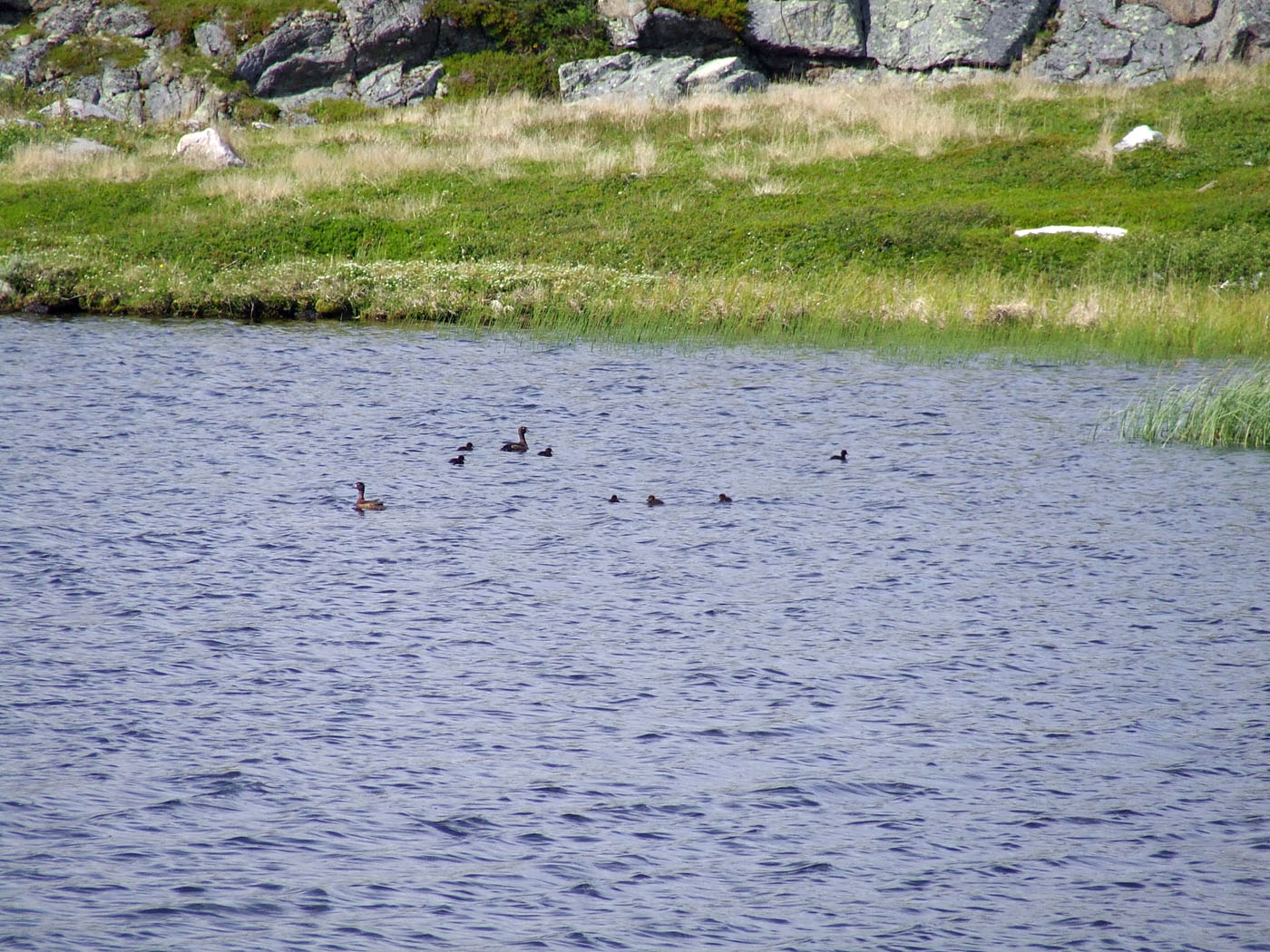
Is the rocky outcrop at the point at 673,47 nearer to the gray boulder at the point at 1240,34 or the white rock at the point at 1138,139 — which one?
the gray boulder at the point at 1240,34

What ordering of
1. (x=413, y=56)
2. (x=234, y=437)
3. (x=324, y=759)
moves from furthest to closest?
(x=413, y=56), (x=234, y=437), (x=324, y=759)

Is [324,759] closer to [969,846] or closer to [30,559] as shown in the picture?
[969,846]

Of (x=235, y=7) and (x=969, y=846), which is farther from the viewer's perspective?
(x=235, y=7)

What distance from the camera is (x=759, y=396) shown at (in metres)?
24.7

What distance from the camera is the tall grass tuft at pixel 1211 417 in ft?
69.2

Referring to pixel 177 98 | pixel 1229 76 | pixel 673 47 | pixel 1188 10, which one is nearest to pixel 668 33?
pixel 673 47

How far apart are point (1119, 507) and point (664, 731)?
923 centimetres

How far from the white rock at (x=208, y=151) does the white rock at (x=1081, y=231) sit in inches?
908

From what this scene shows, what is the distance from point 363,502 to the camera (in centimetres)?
1769

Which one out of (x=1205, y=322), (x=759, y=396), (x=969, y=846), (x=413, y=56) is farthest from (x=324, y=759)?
(x=413, y=56)

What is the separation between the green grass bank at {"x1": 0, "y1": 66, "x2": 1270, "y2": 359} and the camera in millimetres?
29625

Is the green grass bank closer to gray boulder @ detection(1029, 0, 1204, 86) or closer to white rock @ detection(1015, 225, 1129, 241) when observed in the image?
white rock @ detection(1015, 225, 1129, 241)

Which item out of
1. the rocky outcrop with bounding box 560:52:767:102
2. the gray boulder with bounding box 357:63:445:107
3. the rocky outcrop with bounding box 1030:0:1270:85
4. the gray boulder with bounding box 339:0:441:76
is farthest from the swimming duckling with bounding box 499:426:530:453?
the gray boulder with bounding box 339:0:441:76

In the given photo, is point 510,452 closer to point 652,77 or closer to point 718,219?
point 718,219
